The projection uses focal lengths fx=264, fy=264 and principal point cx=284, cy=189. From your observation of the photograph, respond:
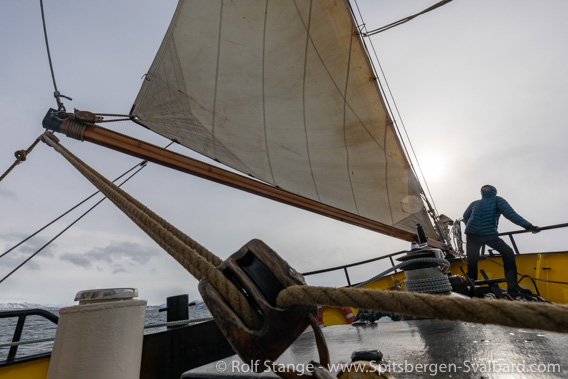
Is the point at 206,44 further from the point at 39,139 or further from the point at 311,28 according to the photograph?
the point at 39,139

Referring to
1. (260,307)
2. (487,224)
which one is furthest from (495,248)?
(260,307)

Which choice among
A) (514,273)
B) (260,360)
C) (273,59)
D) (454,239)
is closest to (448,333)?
(260,360)

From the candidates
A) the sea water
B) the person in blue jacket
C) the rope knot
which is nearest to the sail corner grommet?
the sea water

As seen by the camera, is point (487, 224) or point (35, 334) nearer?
point (487, 224)

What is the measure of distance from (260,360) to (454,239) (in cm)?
842

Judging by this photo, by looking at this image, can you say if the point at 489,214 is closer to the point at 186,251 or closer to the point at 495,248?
the point at 495,248

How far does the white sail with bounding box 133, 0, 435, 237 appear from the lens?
4875 millimetres

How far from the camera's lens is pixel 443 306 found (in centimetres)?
50

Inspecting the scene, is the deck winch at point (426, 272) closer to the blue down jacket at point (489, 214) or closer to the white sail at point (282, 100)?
the blue down jacket at point (489, 214)

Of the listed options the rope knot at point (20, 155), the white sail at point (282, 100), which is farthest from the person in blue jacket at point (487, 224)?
the rope knot at point (20, 155)

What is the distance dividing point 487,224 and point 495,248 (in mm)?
393

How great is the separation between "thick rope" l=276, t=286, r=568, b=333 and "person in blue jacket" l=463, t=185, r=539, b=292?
191 inches

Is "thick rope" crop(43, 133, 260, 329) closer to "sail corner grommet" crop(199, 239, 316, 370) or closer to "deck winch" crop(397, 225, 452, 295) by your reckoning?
"sail corner grommet" crop(199, 239, 316, 370)

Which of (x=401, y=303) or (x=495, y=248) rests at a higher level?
(x=495, y=248)
